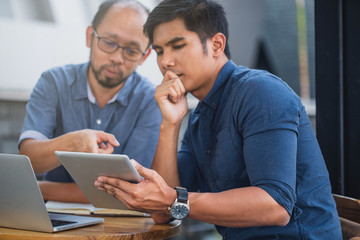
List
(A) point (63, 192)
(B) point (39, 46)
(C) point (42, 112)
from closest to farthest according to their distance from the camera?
(A) point (63, 192), (C) point (42, 112), (B) point (39, 46)

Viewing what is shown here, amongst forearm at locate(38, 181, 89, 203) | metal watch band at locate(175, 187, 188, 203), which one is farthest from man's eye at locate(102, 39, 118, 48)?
metal watch band at locate(175, 187, 188, 203)

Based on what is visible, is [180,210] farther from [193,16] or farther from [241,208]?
[193,16]

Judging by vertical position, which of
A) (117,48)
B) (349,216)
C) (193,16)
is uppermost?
(193,16)

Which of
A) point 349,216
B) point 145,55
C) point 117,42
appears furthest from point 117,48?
point 349,216

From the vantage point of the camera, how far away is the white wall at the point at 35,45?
3732 millimetres

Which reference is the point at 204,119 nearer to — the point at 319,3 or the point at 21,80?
the point at 319,3

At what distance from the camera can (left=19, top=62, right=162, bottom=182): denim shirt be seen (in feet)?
7.57

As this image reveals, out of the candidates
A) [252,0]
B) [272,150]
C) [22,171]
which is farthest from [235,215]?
[252,0]

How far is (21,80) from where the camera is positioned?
3.91 metres

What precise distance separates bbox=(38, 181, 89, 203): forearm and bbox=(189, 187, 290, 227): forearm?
0.67 meters

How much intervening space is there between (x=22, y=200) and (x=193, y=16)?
917 millimetres

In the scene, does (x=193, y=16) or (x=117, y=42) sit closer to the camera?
(x=193, y=16)

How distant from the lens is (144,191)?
1.47 m

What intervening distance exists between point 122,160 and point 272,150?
1.47ft
